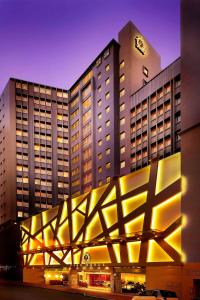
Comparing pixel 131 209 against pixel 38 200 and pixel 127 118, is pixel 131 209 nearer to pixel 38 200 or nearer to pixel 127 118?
pixel 127 118

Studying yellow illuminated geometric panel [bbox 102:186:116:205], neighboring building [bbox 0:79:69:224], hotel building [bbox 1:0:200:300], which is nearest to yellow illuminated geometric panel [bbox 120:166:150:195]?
hotel building [bbox 1:0:200:300]

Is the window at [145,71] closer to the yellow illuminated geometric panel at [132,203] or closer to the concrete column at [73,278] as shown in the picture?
the yellow illuminated geometric panel at [132,203]

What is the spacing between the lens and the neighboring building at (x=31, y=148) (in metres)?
113

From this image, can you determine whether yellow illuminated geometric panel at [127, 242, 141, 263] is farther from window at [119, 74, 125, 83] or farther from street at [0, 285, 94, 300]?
window at [119, 74, 125, 83]

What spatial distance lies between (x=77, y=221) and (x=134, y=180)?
1503cm

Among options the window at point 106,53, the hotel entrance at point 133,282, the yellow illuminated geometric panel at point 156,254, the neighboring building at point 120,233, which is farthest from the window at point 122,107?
the yellow illuminated geometric panel at point 156,254

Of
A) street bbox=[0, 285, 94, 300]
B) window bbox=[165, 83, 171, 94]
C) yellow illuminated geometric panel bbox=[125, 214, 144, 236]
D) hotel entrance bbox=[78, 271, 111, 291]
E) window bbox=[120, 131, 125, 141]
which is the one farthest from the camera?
window bbox=[120, 131, 125, 141]

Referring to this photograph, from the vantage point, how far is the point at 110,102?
79.9 m

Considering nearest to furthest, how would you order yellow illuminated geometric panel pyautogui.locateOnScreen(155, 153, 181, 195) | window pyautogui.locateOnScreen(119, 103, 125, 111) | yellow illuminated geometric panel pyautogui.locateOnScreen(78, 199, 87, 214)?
1. yellow illuminated geometric panel pyautogui.locateOnScreen(155, 153, 181, 195)
2. yellow illuminated geometric panel pyautogui.locateOnScreen(78, 199, 87, 214)
3. window pyautogui.locateOnScreen(119, 103, 125, 111)

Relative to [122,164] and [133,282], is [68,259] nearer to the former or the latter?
[133,282]

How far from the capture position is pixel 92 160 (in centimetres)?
8531

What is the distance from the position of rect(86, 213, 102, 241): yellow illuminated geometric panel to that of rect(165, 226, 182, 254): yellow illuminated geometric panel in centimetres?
1375

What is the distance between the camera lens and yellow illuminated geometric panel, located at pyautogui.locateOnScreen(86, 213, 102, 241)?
167ft

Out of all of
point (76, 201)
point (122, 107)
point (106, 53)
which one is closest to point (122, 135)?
point (122, 107)
